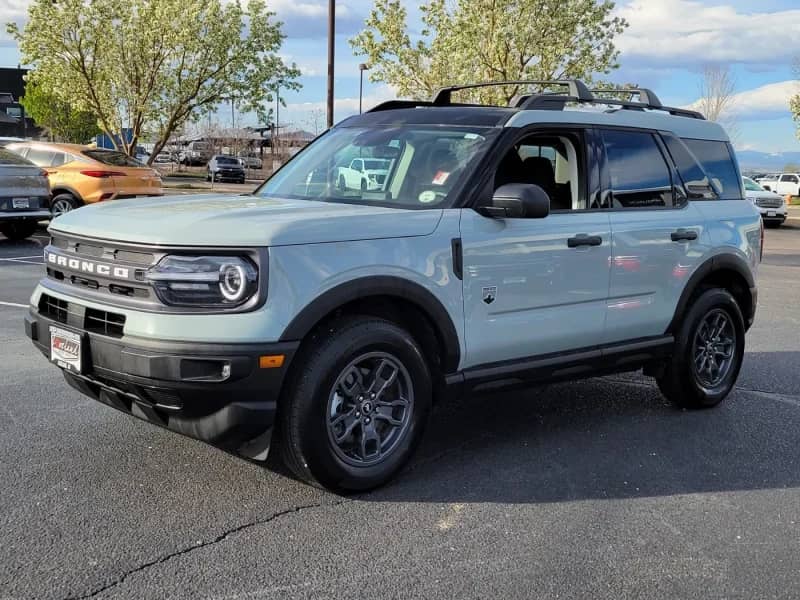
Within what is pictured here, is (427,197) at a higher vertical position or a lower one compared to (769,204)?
higher

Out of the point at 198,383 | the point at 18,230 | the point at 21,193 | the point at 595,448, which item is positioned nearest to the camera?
the point at 198,383

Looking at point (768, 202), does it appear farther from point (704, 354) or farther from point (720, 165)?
point (704, 354)

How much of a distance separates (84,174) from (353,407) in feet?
45.3

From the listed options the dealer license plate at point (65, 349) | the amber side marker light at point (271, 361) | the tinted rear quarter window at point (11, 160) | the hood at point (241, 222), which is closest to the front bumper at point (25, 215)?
the tinted rear quarter window at point (11, 160)

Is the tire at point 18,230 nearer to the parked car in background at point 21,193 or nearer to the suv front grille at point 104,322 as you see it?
the parked car in background at point 21,193

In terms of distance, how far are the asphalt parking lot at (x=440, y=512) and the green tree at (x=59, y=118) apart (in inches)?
1730

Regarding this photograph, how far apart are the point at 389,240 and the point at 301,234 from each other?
48 cm

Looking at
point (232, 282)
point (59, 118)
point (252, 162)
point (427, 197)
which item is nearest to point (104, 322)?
point (232, 282)

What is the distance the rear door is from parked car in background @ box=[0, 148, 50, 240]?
11.7 m

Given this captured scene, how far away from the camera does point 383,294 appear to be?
402cm

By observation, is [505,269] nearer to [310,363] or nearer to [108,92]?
[310,363]

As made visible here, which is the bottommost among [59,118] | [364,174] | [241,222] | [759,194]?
[759,194]

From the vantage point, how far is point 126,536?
351 centimetres

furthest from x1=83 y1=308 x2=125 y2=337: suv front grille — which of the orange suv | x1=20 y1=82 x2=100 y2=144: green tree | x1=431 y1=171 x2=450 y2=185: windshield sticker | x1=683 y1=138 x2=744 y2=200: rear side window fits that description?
x1=20 y1=82 x2=100 y2=144: green tree
